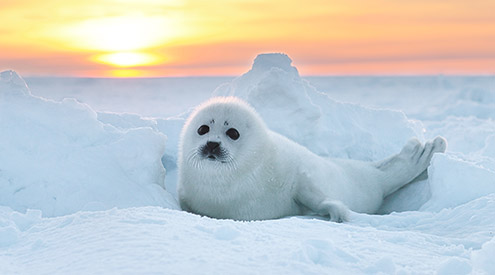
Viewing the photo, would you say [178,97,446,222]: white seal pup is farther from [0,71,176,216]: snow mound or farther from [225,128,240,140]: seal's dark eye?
[0,71,176,216]: snow mound

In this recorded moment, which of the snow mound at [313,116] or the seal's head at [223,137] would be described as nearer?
the seal's head at [223,137]

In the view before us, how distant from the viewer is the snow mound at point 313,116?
566cm

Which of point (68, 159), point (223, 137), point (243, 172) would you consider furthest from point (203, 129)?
point (68, 159)

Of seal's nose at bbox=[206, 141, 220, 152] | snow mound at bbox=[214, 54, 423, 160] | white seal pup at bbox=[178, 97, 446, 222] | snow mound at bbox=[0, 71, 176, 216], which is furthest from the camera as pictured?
snow mound at bbox=[214, 54, 423, 160]

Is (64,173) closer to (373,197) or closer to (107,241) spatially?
(107,241)

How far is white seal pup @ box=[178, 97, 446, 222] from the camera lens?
11.6ft

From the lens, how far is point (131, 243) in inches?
77.9

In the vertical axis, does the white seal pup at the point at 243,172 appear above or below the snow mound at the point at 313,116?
below

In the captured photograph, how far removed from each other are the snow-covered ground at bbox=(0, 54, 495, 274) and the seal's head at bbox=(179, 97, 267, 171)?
507mm

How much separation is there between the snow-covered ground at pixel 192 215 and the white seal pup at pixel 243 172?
0.26m

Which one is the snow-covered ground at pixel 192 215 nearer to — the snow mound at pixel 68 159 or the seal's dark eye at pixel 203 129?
the snow mound at pixel 68 159

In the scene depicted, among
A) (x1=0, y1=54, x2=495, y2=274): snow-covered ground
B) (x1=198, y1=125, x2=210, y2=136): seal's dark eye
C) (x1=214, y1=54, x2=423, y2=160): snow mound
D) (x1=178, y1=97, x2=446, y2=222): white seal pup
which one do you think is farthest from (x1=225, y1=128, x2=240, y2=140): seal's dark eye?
(x1=214, y1=54, x2=423, y2=160): snow mound

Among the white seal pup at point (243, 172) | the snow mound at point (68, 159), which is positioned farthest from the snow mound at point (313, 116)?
the snow mound at point (68, 159)

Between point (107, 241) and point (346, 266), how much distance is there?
2.93 feet
